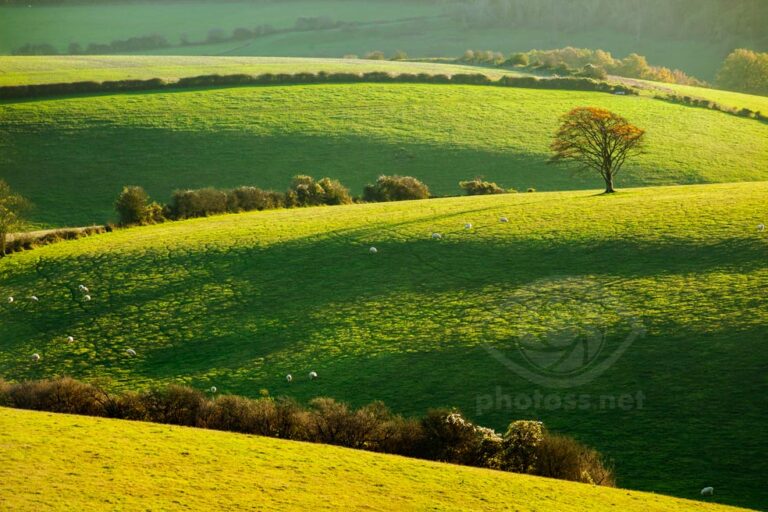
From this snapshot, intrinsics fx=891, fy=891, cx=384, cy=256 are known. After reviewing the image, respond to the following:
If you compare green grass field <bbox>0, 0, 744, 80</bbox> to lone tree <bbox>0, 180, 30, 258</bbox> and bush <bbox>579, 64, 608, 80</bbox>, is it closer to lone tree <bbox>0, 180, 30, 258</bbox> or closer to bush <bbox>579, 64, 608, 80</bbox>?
bush <bbox>579, 64, 608, 80</bbox>

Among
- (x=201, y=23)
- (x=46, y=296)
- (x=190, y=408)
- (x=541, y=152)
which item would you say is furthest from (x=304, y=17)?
(x=190, y=408)

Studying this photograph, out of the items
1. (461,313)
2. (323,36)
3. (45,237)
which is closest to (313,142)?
(45,237)

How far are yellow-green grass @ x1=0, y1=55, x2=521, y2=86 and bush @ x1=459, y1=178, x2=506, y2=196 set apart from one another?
39.8 meters

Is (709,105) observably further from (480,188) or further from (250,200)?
(250,200)

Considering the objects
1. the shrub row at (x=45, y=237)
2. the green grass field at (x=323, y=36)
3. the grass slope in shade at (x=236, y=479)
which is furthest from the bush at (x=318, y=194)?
the green grass field at (x=323, y=36)

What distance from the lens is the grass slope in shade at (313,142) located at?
73875 mm

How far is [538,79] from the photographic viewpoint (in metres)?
105

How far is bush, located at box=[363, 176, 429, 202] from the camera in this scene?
68500mm

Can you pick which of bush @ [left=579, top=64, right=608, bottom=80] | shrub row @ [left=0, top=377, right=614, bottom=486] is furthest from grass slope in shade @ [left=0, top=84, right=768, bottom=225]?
shrub row @ [left=0, top=377, right=614, bottom=486]

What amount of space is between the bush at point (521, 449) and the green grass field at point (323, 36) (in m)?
147

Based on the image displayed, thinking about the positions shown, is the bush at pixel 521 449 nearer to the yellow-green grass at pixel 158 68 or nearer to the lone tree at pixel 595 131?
the lone tree at pixel 595 131

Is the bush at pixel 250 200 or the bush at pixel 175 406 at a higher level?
the bush at pixel 250 200

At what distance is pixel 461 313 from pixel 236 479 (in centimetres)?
1703

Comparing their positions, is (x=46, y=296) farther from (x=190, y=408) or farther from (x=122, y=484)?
(x=122, y=484)
